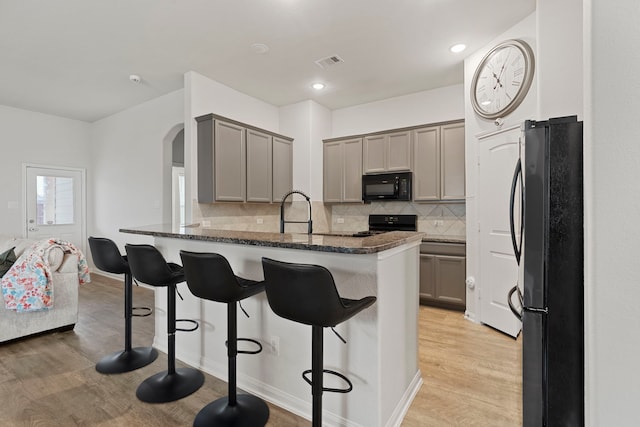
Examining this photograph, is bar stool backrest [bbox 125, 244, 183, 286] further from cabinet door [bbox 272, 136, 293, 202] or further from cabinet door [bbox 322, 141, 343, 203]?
cabinet door [bbox 322, 141, 343, 203]

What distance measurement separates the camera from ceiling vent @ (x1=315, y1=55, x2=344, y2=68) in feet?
11.6

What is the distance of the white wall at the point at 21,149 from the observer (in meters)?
4.99

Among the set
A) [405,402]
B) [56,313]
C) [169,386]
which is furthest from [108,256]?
[405,402]

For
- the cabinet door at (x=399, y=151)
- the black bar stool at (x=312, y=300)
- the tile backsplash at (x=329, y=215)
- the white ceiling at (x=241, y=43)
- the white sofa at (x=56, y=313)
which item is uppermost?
the white ceiling at (x=241, y=43)

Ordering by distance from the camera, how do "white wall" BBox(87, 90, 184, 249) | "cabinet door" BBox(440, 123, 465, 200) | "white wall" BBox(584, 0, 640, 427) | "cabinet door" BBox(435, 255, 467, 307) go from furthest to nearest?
"white wall" BBox(87, 90, 184, 249), "cabinet door" BBox(440, 123, 465, 200), "cabinet door" BBox(435, 255, 467, 307), "white wall" BBox(584, 0, 640, 427)

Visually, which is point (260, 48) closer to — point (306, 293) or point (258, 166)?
point (258, 166)

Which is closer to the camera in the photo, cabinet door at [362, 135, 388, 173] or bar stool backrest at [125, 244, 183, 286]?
bar stool backrest at [125, 244, 183, 286]

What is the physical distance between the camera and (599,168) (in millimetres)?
948

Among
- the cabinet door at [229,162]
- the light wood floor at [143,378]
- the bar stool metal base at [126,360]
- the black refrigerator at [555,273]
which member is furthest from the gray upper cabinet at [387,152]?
the bar stool metal base at [126,360]

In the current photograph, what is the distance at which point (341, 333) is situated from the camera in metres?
1.74

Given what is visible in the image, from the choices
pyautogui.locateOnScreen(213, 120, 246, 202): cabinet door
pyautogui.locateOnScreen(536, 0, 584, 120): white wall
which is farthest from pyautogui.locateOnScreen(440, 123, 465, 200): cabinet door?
pyautogui.locateOnScreen(213, 120, 246, 202): cabinet door

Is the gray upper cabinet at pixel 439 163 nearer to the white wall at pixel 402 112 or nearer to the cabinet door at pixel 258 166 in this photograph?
the white wall at pixel 402 112

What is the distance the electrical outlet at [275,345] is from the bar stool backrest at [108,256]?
1391 millimetres

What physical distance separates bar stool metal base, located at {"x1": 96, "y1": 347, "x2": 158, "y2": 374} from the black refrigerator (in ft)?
8.66
